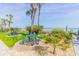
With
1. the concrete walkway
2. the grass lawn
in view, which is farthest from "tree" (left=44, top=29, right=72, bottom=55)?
the grass lawn

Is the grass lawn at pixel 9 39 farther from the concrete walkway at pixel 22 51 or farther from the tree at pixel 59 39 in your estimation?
the tree at pixel 59 39

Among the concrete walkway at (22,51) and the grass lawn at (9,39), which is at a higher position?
the grass lawn at (9,39)

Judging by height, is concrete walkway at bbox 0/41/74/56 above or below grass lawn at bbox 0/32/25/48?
below

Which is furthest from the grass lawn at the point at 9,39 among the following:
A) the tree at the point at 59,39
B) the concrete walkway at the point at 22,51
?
the tree at the point at 59,39

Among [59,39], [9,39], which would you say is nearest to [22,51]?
[9,39]

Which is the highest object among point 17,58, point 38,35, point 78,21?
point 78,21

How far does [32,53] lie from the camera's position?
153 centimetres

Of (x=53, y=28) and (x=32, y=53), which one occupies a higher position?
(x=53, y=28)

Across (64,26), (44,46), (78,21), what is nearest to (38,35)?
(44,46)

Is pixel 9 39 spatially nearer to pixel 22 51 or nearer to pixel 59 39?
pixel 22 51

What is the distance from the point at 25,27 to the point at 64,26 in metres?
0.29

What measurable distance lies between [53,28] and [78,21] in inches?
7.6

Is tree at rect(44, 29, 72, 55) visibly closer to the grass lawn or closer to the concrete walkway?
the concrete walkway

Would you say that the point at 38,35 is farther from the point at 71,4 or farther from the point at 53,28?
the point at 71,4
